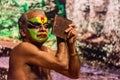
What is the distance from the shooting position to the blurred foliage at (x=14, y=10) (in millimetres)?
2941

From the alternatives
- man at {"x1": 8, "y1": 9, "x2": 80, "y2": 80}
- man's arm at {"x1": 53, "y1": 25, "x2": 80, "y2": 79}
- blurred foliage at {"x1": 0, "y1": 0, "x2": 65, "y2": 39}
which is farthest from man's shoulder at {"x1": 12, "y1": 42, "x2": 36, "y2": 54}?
blurred foliage at {"x1": 0, "y1": 0, "x2": 65, "y2": 39}

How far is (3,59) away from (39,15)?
1.24 meters

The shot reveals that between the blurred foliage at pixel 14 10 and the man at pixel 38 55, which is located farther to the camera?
the blurred foliage at pixel 14 10

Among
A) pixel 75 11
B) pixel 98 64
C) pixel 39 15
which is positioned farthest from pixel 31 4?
pixel 39 15

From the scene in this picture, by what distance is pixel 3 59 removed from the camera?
293 cm

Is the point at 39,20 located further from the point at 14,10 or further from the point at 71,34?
the point at 14,10

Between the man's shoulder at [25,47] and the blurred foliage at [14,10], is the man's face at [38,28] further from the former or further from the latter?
the blurred foliage at [14,10]

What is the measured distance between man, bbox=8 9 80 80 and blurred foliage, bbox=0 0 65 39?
1.18 m

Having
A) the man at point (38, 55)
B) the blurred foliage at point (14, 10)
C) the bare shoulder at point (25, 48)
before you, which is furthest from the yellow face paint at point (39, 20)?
the blurred foliage at point (14, 10)

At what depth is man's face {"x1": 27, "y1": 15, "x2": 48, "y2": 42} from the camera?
1.73 m

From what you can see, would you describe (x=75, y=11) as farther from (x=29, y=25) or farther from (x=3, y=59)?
(x=29, y=25)

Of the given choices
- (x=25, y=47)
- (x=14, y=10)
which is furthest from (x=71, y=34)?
(x=14, y=10)

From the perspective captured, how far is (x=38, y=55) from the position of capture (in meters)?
1.70

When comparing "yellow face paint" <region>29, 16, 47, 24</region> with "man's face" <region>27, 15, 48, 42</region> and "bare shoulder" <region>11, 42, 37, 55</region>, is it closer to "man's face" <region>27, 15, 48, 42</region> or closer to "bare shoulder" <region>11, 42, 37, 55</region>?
"man's face" <region>27, 15, 48, 42</region>
